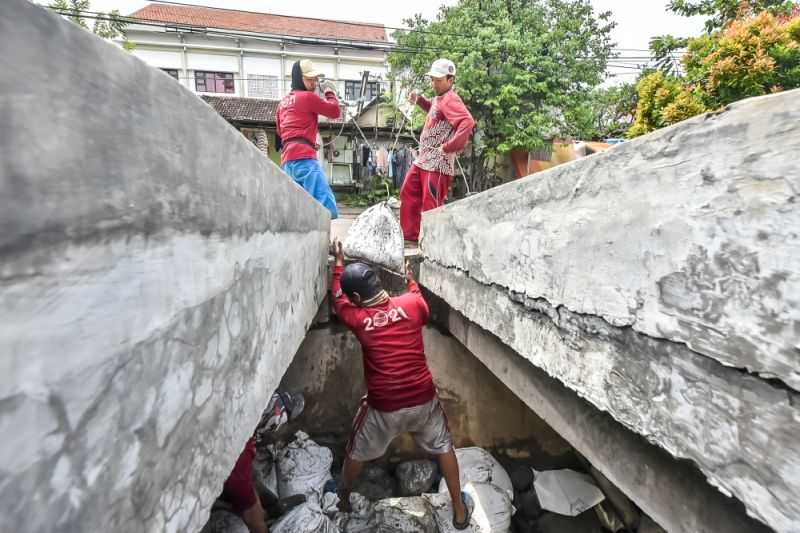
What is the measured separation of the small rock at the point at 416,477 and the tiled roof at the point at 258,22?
20561 mm

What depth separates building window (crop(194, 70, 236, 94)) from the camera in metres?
17.0

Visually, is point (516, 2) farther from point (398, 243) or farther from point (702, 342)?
point (702, 342)

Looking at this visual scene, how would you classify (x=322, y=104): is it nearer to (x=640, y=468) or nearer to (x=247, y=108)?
(x=640, y=468)

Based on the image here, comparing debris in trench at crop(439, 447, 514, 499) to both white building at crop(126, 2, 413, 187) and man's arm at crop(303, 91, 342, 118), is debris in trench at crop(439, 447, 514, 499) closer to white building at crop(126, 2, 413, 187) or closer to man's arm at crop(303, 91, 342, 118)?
man's arm at crop(303, 91, 342, 118)

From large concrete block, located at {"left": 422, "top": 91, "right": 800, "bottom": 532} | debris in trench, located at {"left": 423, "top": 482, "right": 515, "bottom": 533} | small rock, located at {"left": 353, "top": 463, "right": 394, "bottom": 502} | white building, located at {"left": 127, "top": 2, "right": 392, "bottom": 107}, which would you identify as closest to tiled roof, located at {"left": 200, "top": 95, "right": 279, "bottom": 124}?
white building, located at {"left": 127, "top": 2, "right": 392, "bottom": 107}

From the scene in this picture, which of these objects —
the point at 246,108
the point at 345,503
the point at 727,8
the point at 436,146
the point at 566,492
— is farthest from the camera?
the point at 246,108

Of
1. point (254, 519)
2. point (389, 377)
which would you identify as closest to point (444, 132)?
point (389, 377)

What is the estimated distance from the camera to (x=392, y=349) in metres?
2.12

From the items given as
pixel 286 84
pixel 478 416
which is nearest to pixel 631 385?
pixel 478 416

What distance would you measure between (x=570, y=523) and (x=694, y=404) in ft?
7.56

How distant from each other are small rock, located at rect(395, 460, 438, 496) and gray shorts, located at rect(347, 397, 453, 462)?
53 centimetres

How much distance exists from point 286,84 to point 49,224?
65.2 ft

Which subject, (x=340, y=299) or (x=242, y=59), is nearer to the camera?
(x=340, y=299)

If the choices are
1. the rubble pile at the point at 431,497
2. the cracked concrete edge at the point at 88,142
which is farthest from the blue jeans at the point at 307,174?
the cracked concrete edge at the point at 88,142
